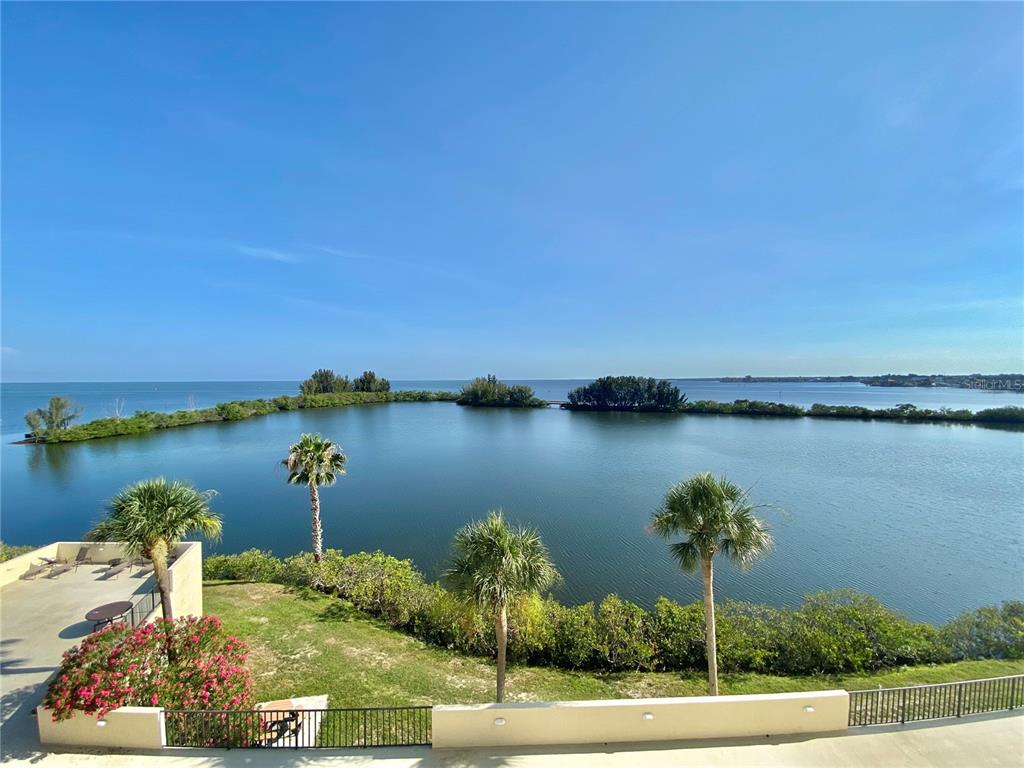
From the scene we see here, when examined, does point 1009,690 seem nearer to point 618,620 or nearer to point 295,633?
point 618,620

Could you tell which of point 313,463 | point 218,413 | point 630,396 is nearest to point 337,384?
point 218,413

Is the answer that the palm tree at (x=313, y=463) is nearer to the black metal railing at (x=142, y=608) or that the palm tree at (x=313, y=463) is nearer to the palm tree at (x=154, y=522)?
the black metal railing at (x=142, y=608)

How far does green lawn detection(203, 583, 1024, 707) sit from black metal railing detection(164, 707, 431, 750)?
4.55 feet

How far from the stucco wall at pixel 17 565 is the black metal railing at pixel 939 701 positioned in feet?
67.0

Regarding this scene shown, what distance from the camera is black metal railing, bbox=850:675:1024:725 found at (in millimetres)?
7301

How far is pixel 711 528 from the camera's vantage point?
8742 mm

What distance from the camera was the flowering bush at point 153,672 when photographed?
21.1 feet

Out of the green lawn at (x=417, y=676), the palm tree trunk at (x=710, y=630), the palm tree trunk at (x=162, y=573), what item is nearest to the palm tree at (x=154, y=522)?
the palm tree trunk at (x=162, y=573)

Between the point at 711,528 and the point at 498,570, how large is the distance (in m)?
4.43

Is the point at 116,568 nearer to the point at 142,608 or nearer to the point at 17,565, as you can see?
the point at 17,565

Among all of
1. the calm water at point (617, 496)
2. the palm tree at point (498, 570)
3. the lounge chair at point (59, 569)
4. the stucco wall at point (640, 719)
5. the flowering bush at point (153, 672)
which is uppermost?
the palm tree at point (498, 570)

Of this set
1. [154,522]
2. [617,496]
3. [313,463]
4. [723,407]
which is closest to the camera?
[154,522]

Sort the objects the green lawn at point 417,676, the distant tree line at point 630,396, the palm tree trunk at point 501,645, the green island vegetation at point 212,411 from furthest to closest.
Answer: the distant tree line at point 630,396
the green island vegetation at point 212,411
the green lawn at point 417,676
the palm tree trunk at point 501,645

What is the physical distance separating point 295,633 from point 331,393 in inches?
4117
